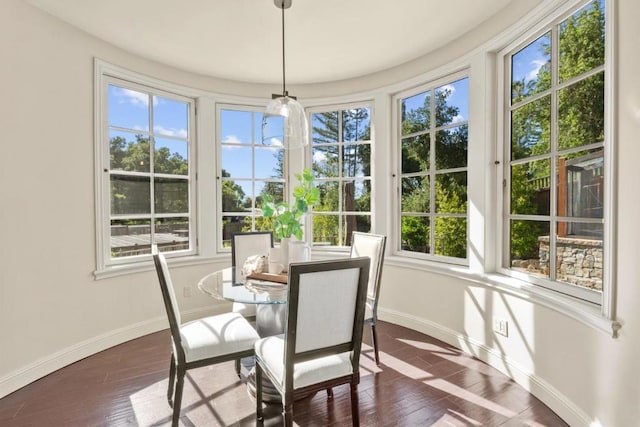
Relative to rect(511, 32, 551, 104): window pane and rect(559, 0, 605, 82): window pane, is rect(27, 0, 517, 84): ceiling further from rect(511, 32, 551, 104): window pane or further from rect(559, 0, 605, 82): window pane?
rect(559, 0, 605, 82): window pane

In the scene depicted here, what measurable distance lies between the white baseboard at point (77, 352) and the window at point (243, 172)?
1067 mm

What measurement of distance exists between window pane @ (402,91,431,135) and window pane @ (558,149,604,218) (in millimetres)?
1480

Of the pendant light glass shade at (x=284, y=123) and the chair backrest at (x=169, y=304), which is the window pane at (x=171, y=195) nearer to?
the pendant light glass shade at (x=284, y=123)

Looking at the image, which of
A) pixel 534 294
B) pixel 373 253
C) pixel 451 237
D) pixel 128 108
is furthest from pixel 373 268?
pixel 128 108

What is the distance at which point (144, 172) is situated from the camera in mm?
3426

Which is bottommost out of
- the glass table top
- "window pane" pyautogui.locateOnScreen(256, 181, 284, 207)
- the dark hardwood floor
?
the dark hardwood floor

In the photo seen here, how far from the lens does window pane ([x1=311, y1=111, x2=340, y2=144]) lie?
4105 mm

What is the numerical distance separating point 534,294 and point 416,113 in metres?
2.06

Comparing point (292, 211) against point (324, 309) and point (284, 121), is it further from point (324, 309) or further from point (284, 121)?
point (324, 309)

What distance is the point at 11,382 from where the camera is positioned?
2316 mm

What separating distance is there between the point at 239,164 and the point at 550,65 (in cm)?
306

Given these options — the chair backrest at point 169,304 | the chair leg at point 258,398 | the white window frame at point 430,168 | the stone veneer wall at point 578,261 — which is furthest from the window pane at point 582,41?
the chair backrest at point 169,304

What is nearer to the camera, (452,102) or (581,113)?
(581,113)

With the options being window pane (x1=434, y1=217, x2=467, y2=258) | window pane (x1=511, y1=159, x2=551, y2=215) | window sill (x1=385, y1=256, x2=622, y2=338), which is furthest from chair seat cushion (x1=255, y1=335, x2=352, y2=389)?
window pane (x1=434, y1=217, x2=467, y2=258)
